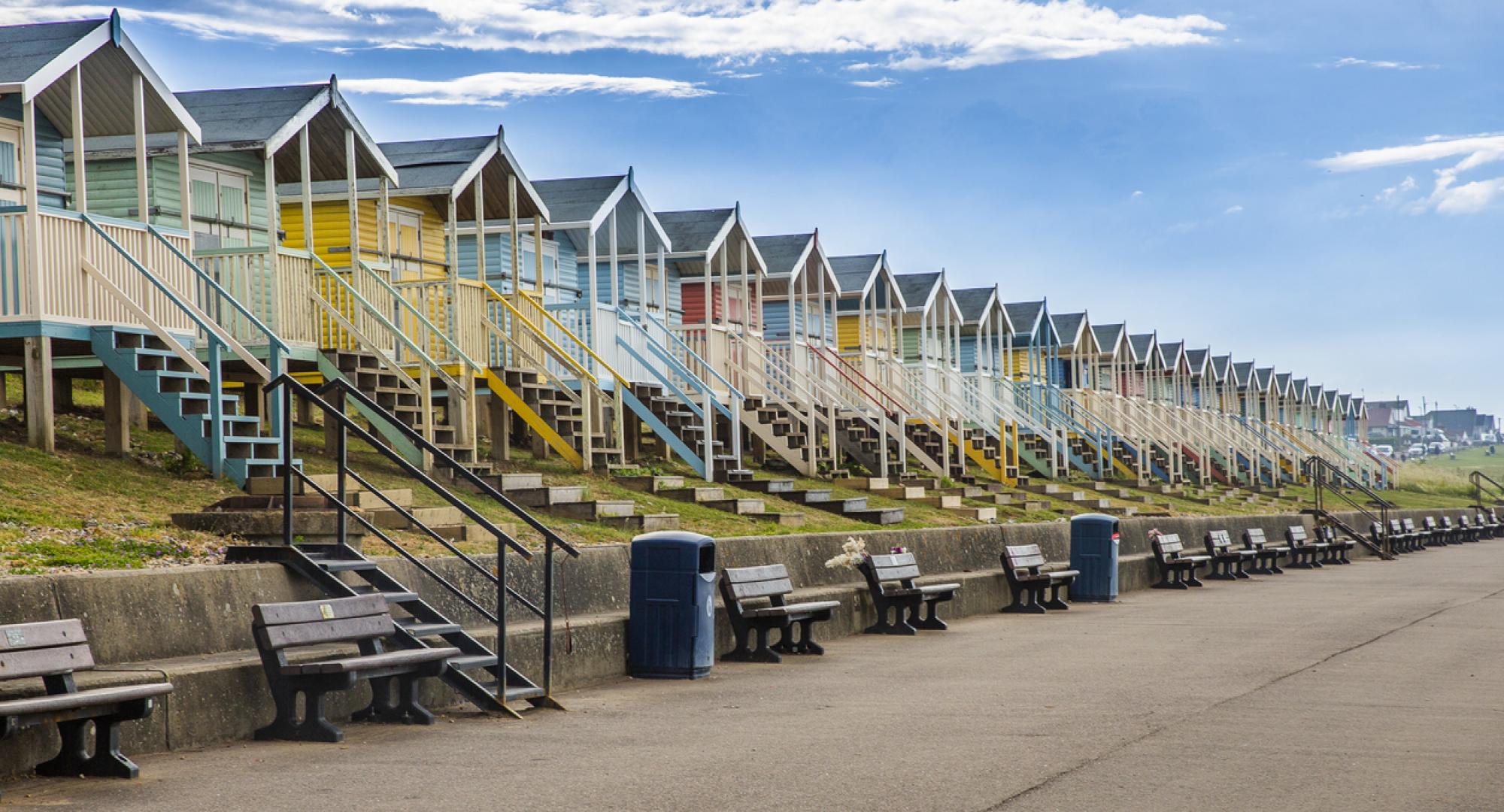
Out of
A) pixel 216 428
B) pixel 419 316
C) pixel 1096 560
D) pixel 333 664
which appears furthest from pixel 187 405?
pixel 1096 560

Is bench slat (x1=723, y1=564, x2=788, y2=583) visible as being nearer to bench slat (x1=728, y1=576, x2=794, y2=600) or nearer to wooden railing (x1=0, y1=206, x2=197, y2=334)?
bench slat (x1=728, y1=576, x2=794, y2=600)

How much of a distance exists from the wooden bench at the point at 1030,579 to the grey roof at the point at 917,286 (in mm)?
22561

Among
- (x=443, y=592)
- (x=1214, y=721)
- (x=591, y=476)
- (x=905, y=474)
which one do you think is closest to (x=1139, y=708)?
(x=1214, y=721)

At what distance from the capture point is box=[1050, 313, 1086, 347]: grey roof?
53.5 metres

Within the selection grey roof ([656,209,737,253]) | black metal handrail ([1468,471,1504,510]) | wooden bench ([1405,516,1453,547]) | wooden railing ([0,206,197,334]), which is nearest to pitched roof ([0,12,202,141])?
wooden railing ([0,206,197,334])

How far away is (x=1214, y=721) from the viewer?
9.18 m

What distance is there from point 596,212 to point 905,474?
913cm

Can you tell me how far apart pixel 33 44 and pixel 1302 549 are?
22.2 m

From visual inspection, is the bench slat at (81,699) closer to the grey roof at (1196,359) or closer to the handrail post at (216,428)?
the handrail post at (216,428)

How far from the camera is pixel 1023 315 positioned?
51938 millimetres

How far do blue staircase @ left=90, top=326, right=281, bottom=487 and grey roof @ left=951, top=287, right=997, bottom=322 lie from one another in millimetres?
31275

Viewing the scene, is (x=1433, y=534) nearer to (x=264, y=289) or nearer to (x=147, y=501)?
(x=264, y=289)

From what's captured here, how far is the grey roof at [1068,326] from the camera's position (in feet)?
175

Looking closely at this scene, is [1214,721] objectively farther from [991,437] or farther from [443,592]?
[991,437]
